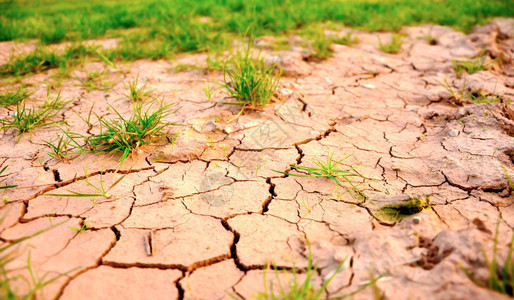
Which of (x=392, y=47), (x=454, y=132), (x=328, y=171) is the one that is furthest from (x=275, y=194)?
(x=392, y=47)

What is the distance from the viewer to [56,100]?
9.30 ft

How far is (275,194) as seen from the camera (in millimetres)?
2039

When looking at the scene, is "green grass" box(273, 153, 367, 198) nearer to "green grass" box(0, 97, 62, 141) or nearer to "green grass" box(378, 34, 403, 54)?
"green grass" box(0, 97, 62, 141)

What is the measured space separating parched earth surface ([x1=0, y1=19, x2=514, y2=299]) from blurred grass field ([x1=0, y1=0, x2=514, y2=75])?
A: 753 mm

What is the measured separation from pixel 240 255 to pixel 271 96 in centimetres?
162

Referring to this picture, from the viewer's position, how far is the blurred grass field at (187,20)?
3955mm

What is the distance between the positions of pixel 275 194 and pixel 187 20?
342cm

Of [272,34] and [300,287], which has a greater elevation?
[272,34]

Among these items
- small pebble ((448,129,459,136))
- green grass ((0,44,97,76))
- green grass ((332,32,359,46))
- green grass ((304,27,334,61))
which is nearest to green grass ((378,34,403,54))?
green grass ((332,32,359,46))

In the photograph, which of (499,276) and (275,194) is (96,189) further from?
(499,276)

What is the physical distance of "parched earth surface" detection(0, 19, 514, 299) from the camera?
1.48m

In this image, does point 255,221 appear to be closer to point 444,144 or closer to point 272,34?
point 444,144

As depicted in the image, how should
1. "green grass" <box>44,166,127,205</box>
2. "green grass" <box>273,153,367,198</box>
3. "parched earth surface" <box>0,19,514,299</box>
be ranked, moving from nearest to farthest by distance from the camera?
"parched earth surface" <box>0,19,514,299</box> < "green grass" <box>44,166,127,205</box> < "green grass" <box>273,153,367,198</box>

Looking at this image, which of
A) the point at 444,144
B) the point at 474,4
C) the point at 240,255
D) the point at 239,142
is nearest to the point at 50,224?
the point at 240,255
